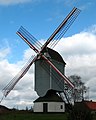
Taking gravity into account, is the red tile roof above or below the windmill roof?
above

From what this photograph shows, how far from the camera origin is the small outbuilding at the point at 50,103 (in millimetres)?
52688

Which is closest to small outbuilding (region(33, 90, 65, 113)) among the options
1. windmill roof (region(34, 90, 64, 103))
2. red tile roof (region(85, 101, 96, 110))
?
windmill roof (region(34, 90, 64, 103))

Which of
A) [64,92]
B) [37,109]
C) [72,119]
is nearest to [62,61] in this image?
[64,92]

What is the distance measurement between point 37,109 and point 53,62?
336 inches

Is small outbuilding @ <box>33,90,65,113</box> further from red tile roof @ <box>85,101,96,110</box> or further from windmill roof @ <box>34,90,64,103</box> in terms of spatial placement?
red tile roof @ <box>85,101,96,110</box>

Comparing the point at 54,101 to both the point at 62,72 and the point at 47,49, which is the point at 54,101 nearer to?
the point at 62,72

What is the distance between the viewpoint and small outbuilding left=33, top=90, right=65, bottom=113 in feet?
173

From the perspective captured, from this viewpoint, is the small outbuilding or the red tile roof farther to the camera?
the red tile roof

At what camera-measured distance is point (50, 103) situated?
173ft

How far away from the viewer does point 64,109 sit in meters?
54.4

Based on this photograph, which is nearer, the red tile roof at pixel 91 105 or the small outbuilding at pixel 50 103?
the small outbuilding at pixel 50 103

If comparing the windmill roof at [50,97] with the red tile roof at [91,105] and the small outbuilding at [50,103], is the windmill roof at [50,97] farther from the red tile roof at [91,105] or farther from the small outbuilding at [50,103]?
the red tile roof at [91,105]

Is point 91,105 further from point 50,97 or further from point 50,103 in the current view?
point 50,103

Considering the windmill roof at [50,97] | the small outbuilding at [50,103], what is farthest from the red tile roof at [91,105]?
the windmill roof at [50,97]
